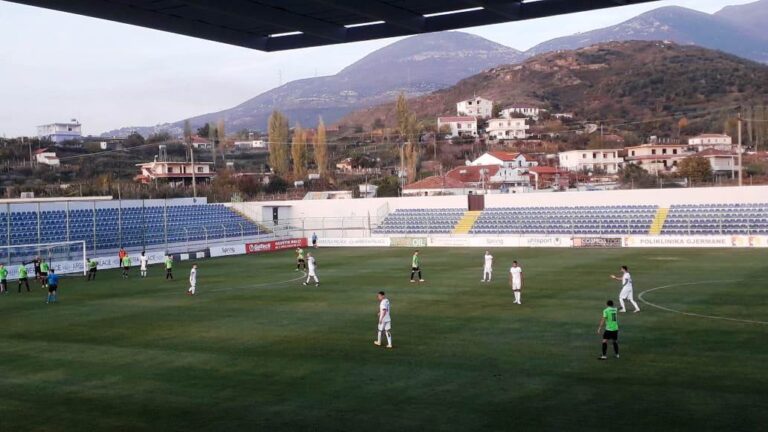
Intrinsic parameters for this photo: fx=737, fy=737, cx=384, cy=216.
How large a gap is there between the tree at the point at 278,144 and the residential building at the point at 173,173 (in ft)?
37.8

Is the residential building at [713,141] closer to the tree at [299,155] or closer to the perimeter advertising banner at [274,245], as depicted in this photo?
the tree at [299,155]

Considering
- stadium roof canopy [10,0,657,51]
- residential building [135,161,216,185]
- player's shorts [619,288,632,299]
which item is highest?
residential building [135,161,216,185]

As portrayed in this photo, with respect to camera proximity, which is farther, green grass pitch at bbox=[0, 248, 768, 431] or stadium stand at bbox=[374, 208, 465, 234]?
stadium stand at bbox=[374, 208, 465, 234]

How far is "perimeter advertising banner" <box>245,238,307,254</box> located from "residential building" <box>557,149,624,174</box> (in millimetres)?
72710

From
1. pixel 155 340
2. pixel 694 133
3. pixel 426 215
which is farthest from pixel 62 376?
pixel 694 133

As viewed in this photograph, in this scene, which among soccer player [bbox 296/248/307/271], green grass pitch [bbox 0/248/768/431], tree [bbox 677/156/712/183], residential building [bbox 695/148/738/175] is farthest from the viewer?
residential building [bbox 695/148/738/175]

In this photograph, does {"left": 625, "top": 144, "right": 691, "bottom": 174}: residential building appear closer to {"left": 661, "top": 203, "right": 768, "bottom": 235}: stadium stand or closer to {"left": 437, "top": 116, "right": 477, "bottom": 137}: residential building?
{"left": 437, "top": 116, "right": 477, "bottom": 137}: residential building

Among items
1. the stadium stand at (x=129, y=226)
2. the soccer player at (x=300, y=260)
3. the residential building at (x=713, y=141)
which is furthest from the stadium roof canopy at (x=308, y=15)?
the residential building at (x=713, y=141)

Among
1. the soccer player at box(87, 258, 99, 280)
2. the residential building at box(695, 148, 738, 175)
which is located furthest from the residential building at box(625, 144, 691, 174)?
the soccer player at box(87, 258, 99, 280)

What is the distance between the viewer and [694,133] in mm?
162000

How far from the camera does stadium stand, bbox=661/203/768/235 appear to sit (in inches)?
2118

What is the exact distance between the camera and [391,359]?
1969 cm

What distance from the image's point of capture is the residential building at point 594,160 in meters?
127

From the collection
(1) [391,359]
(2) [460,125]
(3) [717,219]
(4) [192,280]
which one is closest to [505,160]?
(3) [717,219]
